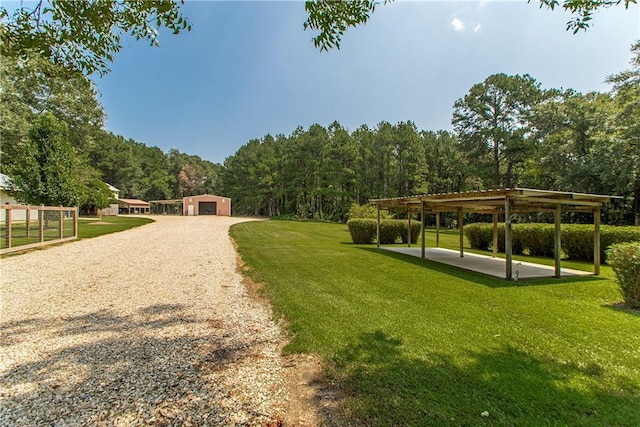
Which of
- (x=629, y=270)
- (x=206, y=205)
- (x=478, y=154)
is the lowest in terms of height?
(x=629, y=270)

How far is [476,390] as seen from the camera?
8.27 ft

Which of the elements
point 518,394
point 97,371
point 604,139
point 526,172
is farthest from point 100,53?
point 526,172

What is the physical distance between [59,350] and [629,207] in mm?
27606

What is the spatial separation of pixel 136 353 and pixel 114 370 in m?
0.37

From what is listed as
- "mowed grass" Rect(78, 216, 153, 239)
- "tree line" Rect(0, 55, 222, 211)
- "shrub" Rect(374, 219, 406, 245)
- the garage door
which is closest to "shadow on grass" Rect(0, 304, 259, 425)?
"tree line" Rect(0, 55, 222, 211)

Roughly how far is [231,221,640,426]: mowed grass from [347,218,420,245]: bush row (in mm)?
7497

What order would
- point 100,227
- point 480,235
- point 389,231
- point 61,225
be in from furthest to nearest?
point 100,227
point 389,231
point 480,235
point 61,225

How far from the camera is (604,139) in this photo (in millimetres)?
15820

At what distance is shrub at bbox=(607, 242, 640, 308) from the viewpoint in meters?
4.87

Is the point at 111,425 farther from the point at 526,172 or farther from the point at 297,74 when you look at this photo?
the point at 526,172

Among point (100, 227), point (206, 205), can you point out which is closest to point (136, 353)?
point (100, 227)

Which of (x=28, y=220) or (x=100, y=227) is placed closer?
(x=28, y=220)

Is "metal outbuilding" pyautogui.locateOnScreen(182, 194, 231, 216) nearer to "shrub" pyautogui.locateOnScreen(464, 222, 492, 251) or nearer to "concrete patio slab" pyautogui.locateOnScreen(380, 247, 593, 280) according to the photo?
"shrub" pyautogui.locateOnScreen(464, 222, 492, 251)

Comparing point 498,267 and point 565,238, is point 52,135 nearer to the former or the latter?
point 498,267
